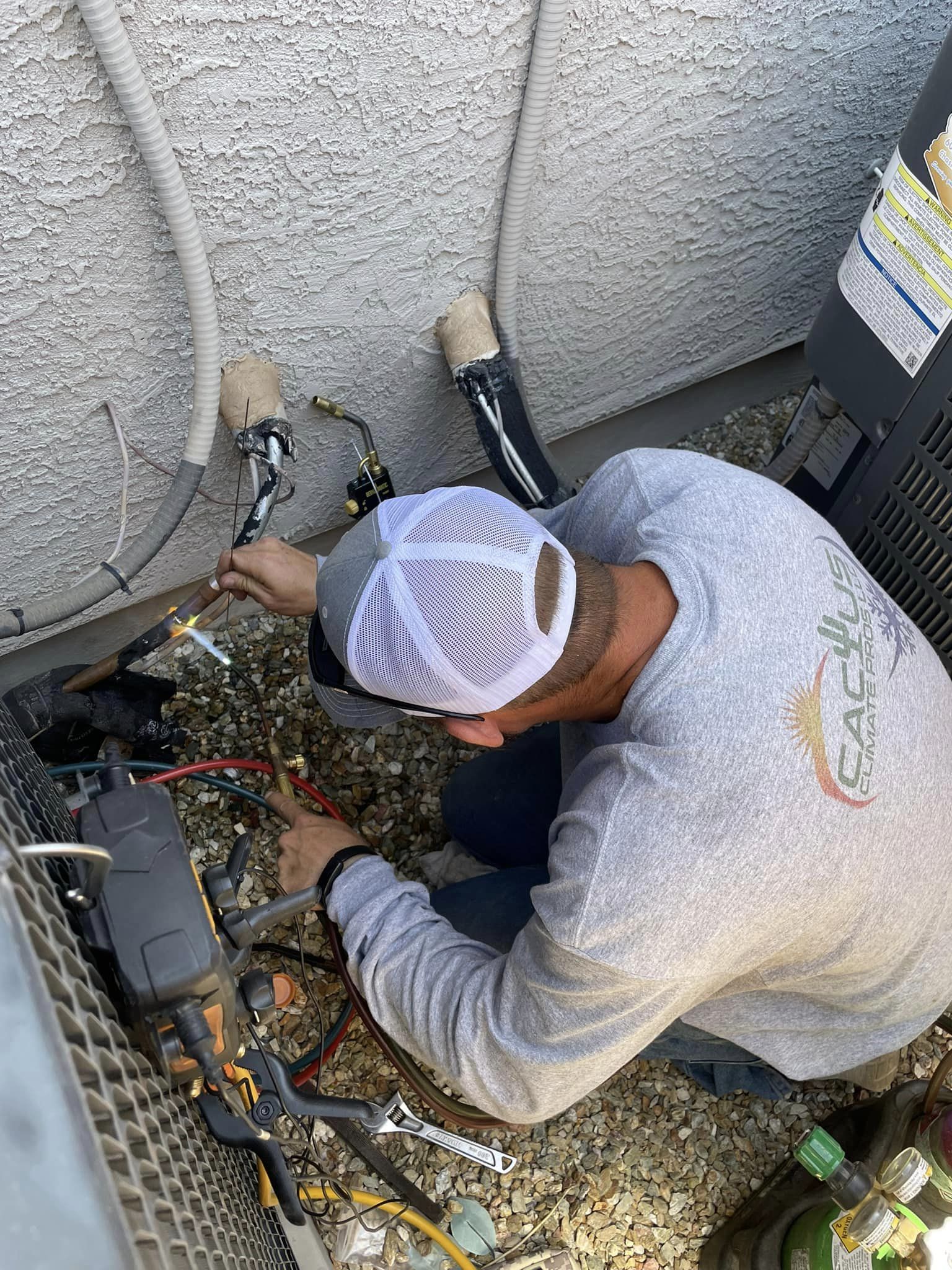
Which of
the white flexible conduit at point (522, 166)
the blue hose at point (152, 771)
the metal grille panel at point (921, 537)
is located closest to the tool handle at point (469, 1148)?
the blue hose at point (152, 771)

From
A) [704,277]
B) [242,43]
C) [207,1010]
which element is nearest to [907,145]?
[704,277]

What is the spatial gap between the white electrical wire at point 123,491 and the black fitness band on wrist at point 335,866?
626 millimetres

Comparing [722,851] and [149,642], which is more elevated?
[149,642]

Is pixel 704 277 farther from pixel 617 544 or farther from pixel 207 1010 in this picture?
pixel 207 1010

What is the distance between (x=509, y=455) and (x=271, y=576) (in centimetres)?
60

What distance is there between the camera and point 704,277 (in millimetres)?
2051

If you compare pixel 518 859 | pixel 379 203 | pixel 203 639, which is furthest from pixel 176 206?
pixel 518 859

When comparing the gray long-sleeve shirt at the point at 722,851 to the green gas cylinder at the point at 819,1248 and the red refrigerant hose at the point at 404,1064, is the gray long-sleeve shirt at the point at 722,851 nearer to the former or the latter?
the red refrigerant hose at the point at 404,1064

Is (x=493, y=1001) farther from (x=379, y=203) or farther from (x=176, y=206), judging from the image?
(x=379, y=203)

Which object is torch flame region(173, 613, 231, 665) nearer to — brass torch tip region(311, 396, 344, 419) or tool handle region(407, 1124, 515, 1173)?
brass torch tip region(311, 396, 344, 419)

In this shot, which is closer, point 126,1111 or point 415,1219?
point 126,1111

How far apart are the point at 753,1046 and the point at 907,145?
1.43m

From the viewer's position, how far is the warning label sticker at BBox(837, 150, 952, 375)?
1404 millimetres

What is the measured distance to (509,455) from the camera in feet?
5.68
